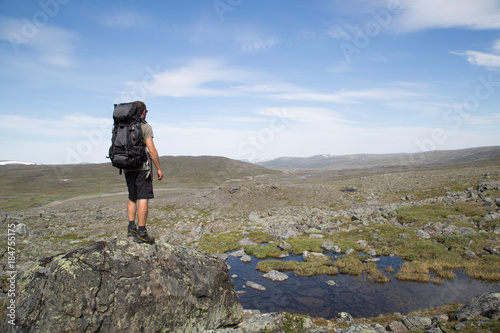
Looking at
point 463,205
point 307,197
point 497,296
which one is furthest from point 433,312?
point 307,197

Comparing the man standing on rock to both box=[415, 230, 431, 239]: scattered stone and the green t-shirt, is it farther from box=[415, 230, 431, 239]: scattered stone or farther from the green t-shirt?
box=[415, 230, 431, 239]: scattered stone

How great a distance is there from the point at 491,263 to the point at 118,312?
2335 centimetres

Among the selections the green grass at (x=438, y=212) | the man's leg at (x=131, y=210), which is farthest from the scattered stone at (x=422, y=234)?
the man's leg at (x=131, y=210)

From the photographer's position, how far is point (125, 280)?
8094 millimetres

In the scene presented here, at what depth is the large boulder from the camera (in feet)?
23.4

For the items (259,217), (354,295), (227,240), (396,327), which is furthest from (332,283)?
(259,217)

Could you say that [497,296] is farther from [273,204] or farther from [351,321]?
[273,204]

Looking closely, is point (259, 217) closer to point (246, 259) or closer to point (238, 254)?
point (238, 254)

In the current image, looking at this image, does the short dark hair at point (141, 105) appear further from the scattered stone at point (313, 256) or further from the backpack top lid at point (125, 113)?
the scattered stone at point (313, 256)

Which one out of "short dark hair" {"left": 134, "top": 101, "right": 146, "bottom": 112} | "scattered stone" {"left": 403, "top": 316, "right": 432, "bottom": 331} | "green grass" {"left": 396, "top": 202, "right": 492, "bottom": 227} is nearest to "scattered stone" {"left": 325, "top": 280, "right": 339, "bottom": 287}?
"scattered stone" {"left": 403, "top": 316, "right": 432, "bottom": 331}

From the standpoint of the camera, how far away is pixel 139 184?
9117 millimetres

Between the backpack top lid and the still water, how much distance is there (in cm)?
→ 1228

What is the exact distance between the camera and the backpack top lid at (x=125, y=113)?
28.7 feet

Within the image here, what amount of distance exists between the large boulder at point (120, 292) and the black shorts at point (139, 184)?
1614mm
